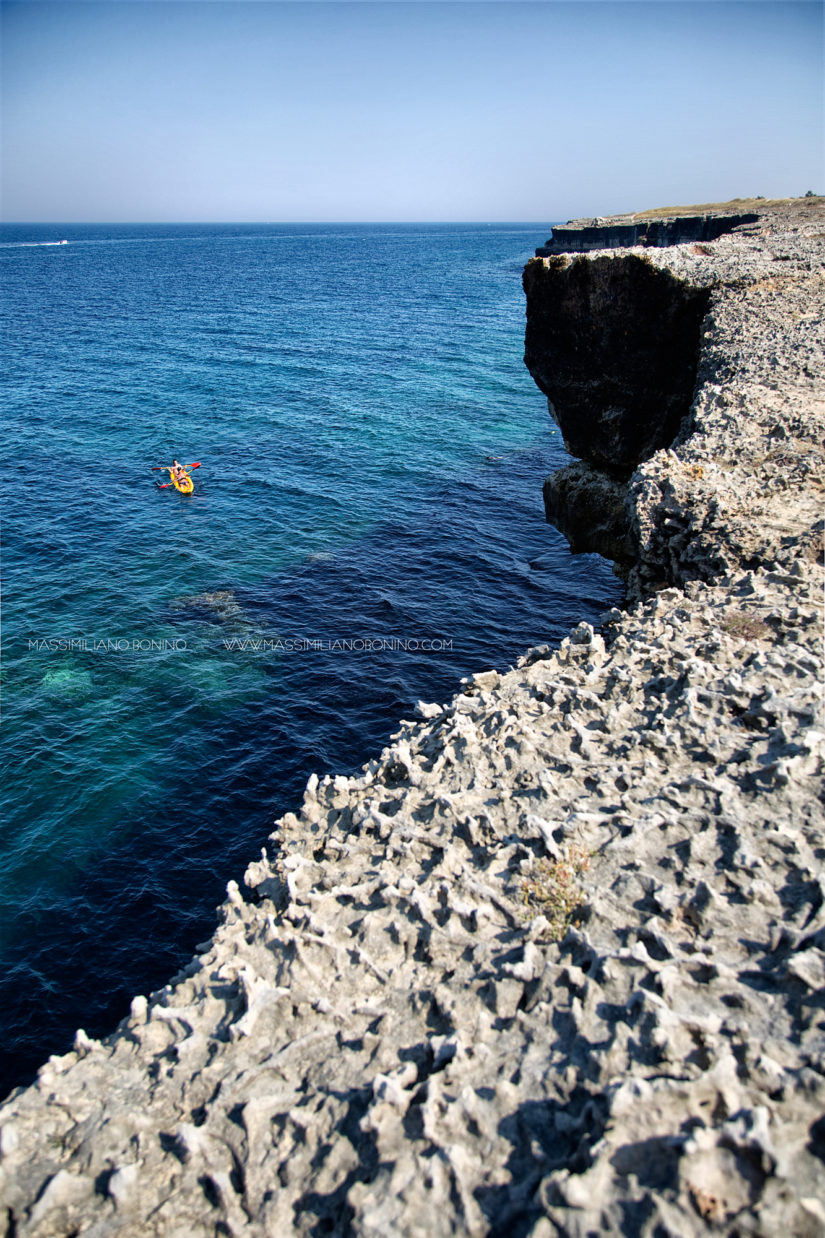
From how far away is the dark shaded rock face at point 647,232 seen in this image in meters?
72.2

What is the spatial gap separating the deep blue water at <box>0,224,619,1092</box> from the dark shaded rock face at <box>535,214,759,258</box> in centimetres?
1996

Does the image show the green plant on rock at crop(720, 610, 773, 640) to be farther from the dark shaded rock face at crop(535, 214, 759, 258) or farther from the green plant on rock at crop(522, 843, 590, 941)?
the dark shaded rock face at crop(535, 214, 759, 258)

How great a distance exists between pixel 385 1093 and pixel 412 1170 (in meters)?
0.93

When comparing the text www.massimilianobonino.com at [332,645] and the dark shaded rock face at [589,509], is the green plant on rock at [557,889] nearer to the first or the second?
the text www.massimilianobonino.com at [332,645]

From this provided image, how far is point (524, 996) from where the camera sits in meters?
10.8

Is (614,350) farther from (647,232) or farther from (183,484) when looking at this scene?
(647,232)

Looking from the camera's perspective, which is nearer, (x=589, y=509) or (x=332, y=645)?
(x=332, y=645)

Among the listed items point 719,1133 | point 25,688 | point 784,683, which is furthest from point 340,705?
point 719,1133

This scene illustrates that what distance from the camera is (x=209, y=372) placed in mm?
85438

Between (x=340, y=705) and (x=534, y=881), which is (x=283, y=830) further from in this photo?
(x=340, y=705)

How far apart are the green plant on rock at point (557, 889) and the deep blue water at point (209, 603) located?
13.7m

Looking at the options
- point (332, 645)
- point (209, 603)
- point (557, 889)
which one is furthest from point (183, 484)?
point (557, 889)

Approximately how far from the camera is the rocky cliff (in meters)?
8.32

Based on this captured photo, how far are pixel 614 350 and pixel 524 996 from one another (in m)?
35.0
